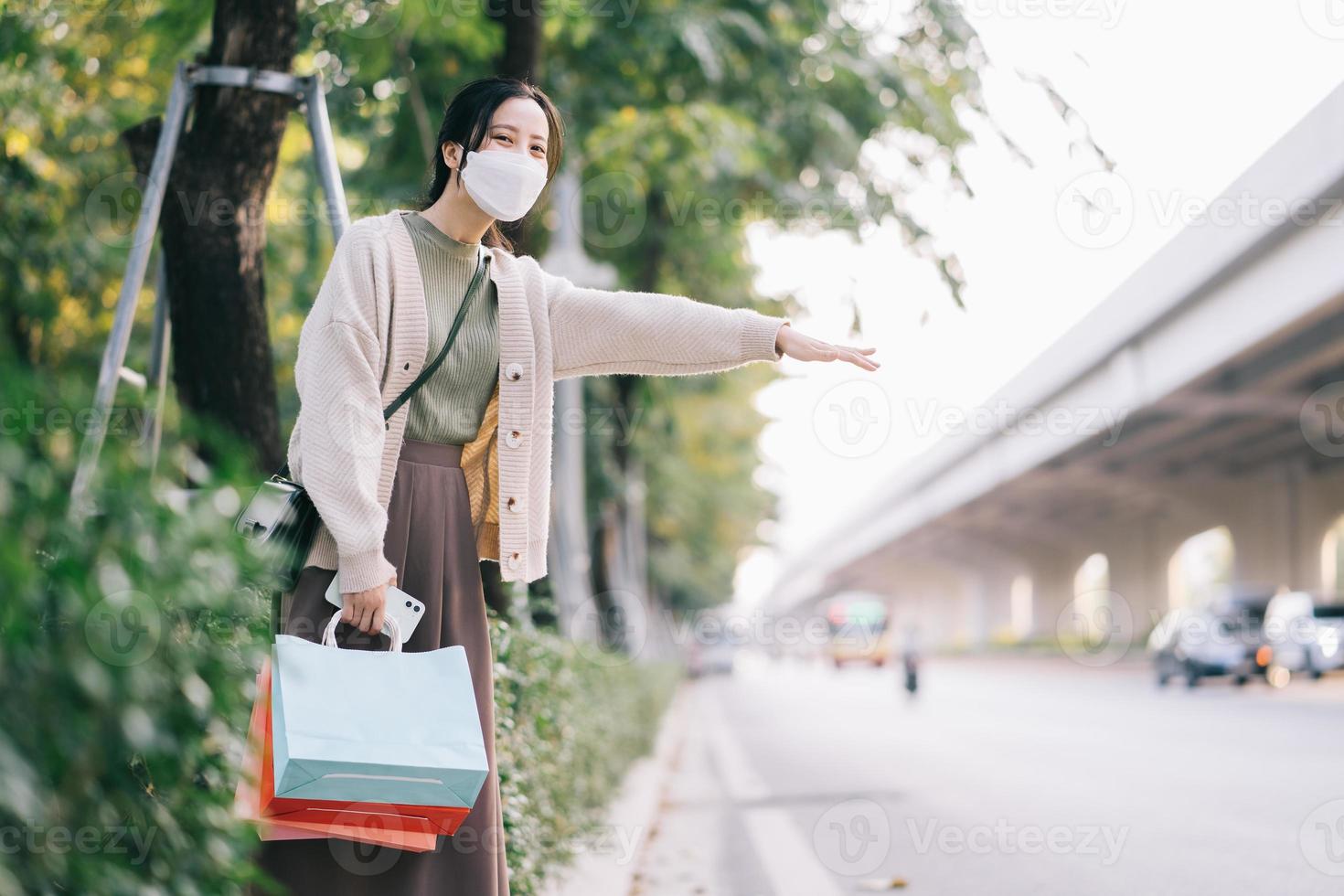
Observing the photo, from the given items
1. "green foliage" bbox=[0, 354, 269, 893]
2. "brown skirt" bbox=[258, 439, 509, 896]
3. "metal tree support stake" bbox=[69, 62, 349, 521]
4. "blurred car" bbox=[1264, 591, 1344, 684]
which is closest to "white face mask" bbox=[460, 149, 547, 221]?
"brown skirt" bbox=[258, 439, 509, 896]

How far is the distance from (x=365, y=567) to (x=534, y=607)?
3.99m

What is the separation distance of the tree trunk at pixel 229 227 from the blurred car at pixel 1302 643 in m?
22.7

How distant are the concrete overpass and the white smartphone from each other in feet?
48.6

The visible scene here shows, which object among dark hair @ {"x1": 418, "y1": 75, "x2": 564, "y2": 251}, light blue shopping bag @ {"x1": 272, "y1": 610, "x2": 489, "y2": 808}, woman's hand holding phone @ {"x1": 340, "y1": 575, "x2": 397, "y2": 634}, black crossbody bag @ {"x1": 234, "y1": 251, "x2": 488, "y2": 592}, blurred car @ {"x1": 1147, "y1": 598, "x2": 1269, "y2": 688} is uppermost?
dark hair @ {"x1": 418, "y1": 75, "x2": 564, "y2": 251}

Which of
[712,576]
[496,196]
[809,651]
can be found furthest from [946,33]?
[809,651]

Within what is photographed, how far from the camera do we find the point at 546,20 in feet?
26.8

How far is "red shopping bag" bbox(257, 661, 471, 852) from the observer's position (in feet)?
7.43

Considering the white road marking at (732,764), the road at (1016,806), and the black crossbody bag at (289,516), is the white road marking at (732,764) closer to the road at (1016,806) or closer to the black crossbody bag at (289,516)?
the road at (1016,806)

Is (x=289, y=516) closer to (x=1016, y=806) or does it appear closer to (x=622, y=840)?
(x=622, y=840)

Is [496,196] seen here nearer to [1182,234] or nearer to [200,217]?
[200,217]

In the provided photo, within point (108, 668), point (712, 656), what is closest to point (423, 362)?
point (108, 668)

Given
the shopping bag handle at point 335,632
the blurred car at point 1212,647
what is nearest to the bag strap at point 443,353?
the shopping bag handle at point 335,632

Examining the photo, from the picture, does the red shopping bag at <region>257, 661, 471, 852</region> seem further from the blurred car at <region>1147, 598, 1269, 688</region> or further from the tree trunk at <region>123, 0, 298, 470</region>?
the blurred car at <region>1147, 598, 1269, 688</region>

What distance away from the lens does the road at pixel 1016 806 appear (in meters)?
5.72
